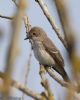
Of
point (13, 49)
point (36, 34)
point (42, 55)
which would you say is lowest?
point (13, 49)

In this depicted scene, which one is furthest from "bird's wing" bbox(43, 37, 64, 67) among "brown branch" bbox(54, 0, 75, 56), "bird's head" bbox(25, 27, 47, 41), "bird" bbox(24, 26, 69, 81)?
"brown branch" bbox(54, 0, 75, 56)

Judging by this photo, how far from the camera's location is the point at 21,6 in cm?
142

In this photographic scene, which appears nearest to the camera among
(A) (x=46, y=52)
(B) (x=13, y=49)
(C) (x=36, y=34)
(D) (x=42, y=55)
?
(B) (x=13, y=49)

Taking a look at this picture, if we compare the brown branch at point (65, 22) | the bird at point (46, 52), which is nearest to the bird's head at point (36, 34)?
the bird at point (46, 52)

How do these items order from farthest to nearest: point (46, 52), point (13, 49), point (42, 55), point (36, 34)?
1. point (36, 34)
2. point (46, 52)
3. point (42, 55)
4. point (13, 49)

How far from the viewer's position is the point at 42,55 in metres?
10.2

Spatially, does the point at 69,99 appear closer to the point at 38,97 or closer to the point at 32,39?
the point at 38,97

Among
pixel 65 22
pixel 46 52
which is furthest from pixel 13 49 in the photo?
pixel 46 52

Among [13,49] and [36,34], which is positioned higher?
[36,34]

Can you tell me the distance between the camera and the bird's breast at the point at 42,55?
10.0 m

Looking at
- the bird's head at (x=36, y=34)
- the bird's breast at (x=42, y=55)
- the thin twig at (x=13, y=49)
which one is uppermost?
the bird's head at (x=36, y=34)

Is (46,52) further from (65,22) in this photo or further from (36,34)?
(65,22)

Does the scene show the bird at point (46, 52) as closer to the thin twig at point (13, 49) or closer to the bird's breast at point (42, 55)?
the bird's breast at point (42, 55)

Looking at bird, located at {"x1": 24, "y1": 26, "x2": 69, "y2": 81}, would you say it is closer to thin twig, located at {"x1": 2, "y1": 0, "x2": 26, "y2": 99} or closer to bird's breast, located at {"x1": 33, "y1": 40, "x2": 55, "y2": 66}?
bird's breast, located at {"x1": 33, "y1": 40, "x2": 55, "y2": 66}
